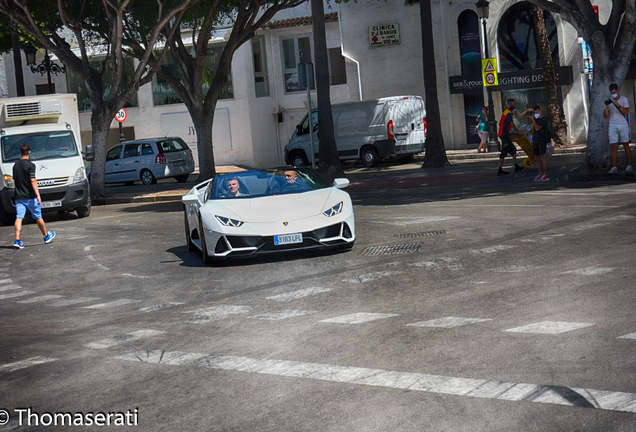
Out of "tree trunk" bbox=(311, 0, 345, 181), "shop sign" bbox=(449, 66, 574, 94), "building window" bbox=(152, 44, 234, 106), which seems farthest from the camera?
"building window" bbox=(152, 44, 234, 106)

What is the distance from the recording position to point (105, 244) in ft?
46.3

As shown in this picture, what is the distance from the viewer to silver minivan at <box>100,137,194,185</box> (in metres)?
31.0

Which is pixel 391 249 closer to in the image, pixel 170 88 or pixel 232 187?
pixel 232 187

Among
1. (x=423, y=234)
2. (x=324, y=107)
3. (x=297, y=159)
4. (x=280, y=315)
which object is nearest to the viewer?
(x=280, y=315)

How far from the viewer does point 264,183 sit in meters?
11.6

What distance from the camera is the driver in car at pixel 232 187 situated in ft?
37.2

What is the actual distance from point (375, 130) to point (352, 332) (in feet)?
83.2

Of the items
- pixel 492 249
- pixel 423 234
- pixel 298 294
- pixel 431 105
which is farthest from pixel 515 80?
pixel 298 294

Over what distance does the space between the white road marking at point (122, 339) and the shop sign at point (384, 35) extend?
32302 mm

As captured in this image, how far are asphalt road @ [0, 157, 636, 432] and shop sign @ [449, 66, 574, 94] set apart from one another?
75.5 feet

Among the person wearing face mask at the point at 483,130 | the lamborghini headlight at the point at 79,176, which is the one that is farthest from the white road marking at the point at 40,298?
the person wearing face mask at the point at 483,130

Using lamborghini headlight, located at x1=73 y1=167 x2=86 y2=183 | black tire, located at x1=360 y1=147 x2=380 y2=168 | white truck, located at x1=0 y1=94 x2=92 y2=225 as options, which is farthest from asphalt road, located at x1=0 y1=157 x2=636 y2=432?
black tire, located at x1=360 y1=147 x2=380 y2=168

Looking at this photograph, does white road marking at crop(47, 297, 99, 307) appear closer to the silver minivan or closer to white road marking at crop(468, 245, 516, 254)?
white road marking at crop(468, 245, 516, 254)

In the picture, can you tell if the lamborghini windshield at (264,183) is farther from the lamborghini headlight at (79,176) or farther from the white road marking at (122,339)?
the lamborghini headlight at (79,176)
